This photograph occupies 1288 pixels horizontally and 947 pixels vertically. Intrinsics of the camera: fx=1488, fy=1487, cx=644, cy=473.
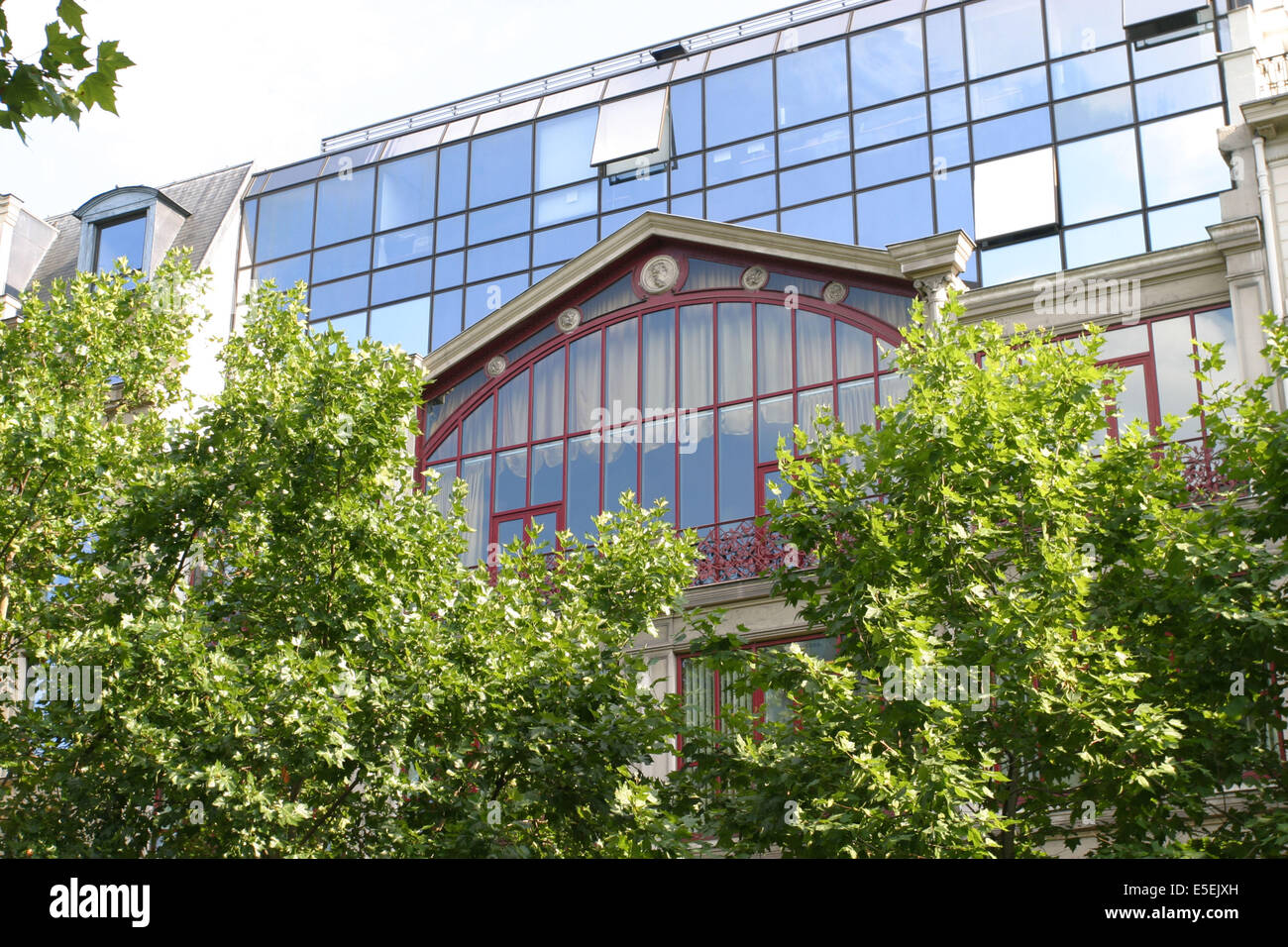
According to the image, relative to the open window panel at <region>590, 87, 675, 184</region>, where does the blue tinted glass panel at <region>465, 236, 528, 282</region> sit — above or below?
below

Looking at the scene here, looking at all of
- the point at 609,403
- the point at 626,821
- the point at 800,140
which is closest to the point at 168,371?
the point at 609,403

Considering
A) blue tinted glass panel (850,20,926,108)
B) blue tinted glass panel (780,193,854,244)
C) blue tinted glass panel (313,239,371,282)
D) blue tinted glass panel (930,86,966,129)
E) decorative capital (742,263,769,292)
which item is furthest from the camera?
blue tinted glass panel (313,239,371,282)

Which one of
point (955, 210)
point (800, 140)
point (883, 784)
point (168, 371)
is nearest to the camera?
point (883, 784)

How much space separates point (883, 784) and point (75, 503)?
38.7 feet

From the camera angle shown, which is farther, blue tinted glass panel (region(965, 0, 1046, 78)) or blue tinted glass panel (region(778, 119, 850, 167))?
blue tinted glass panel (region(778, 119, 850, 167))

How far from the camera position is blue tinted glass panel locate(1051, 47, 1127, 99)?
31.2 meters

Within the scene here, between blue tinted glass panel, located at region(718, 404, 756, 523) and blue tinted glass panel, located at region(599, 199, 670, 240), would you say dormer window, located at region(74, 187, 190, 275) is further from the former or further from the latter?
blue tinted glass panel, located at region(718, 404, 756, 523)

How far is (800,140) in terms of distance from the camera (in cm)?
3381

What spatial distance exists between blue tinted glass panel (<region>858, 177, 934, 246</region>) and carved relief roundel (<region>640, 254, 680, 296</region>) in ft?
23.2

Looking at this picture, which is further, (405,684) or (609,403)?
(609,403)

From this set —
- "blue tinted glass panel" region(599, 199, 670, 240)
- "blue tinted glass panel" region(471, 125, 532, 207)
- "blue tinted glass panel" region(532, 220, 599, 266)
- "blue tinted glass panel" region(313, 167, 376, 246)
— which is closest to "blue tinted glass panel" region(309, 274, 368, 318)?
"blue tinted glass panel" region(313, 167, 376, 246)

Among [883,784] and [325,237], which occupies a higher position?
[325,237]

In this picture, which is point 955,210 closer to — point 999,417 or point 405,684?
point 999,417
